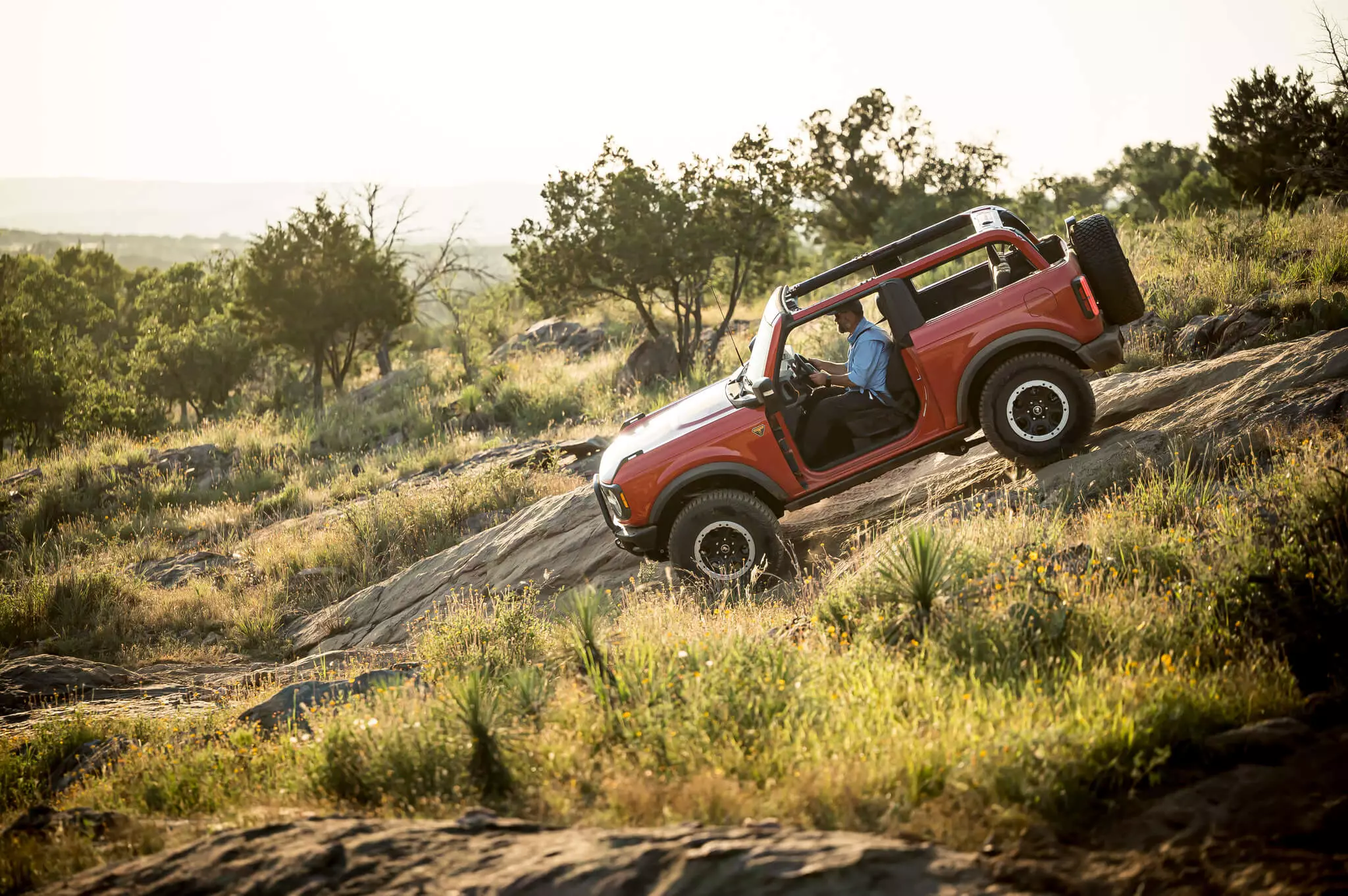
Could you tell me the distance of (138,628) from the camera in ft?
37.9

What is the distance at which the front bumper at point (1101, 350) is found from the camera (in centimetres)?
750

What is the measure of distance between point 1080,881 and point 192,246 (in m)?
151

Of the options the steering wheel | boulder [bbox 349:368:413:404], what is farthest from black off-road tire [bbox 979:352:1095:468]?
boulder [bbox 349:368:413:404]

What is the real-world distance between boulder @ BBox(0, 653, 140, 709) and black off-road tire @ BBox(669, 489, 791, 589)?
17.9ft

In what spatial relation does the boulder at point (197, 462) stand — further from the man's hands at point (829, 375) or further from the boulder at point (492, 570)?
the man's hands at point (829, 375)

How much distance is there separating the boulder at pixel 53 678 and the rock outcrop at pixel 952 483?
6.57 feet

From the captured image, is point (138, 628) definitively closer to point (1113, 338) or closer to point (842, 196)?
point (1113, 338)

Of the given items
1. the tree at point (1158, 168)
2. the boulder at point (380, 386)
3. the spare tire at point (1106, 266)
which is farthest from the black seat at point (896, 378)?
the tree at point (1158, 168)

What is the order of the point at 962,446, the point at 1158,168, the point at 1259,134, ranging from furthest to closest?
the point at 1158,168 → the point at 1259,134 → the point at 962,446

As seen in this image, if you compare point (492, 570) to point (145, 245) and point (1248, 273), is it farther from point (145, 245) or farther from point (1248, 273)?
point (145, 245)

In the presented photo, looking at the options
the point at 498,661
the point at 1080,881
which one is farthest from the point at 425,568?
the point at 1080,881

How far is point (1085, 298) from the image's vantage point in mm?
7480

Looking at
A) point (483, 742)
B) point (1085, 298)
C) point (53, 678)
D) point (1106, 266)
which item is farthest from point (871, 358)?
point (53, 678)

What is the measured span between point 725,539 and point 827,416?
1.30 meters
